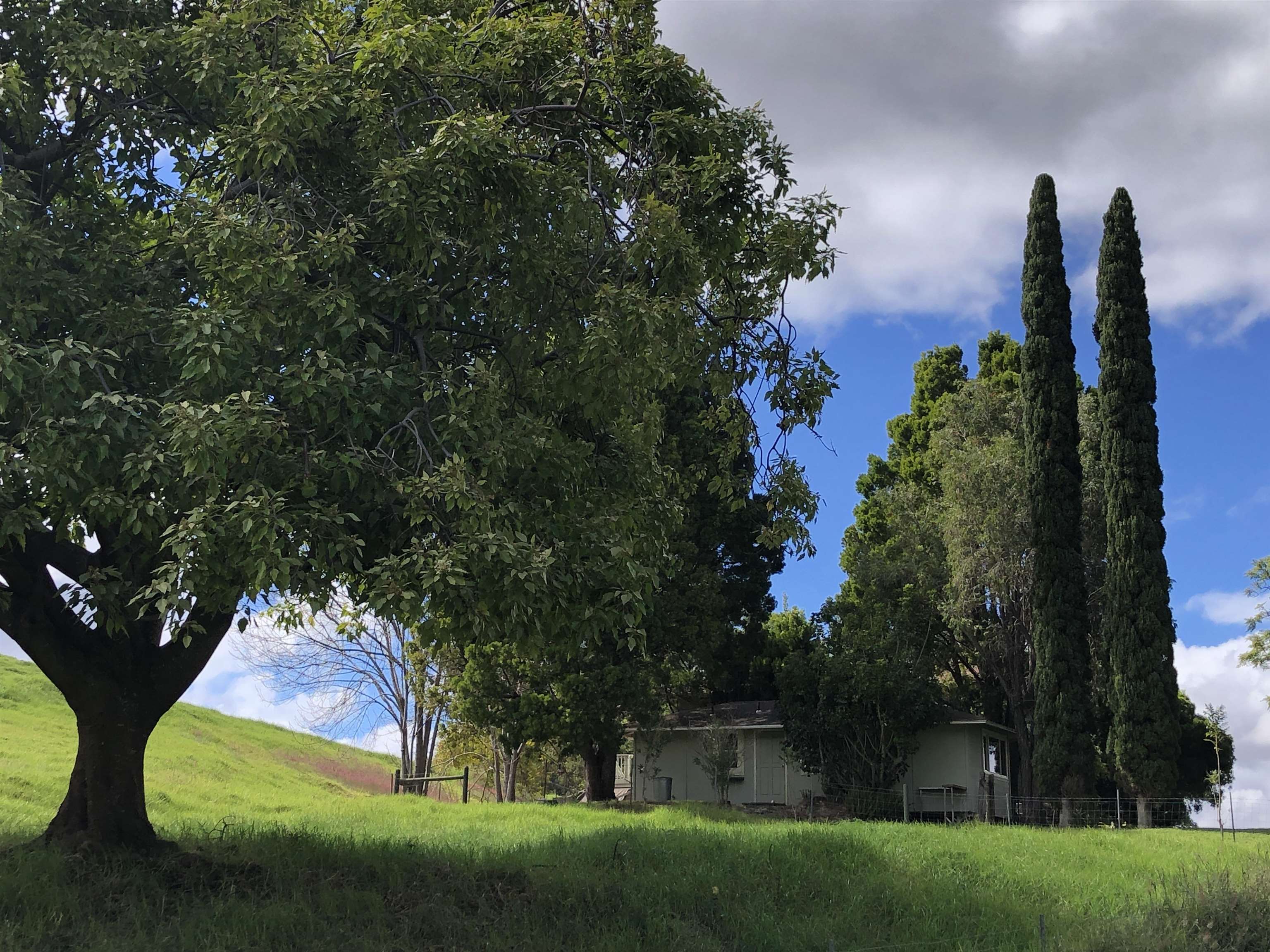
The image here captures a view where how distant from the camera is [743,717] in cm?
3438

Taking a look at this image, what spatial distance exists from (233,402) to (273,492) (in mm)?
788

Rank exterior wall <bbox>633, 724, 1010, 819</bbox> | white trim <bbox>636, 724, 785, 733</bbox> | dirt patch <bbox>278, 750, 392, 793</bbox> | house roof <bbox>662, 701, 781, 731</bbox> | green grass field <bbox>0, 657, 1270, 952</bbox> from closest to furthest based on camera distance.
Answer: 1. green grass field <bbox>0, 657, 1270, 952</bbox>
2. exterior wall <bbox>633, 724, 1010, 819</bbox>
3. white trim <bbox>636, 724, 785, 733</bbox>
4. house roof <bbox>662, 701, 781, 731</bbox>
5. dirt patch <bbox>278, 750, 392, 793</bbox>

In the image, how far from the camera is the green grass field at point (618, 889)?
9836 mm

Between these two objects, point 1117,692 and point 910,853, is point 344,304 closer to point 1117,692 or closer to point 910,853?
point 910,853

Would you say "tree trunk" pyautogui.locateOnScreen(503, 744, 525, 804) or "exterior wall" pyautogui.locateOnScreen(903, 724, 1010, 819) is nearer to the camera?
"exterior wall" pyautogui.locateOnScreen(903, 724, 1010, 819)

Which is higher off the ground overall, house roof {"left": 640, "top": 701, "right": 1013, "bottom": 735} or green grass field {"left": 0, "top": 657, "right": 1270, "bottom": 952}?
house roof {"left": 640, "top": 701, "right": 1013, "bottom": 735}

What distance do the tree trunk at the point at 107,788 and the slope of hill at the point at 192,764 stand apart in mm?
4194

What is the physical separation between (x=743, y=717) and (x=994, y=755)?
26.6ft

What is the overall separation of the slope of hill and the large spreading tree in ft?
30.6

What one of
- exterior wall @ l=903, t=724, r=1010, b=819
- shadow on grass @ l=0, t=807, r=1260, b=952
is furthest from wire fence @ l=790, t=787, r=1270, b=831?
shadow on grass @ l=0, t=807, r=1260, b=952

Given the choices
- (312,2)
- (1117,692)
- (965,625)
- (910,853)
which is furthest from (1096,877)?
(965,625)

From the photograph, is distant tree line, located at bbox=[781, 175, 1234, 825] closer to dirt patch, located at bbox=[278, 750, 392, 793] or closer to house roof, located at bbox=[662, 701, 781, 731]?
house roof, located at bbox=[662, 701, 781, 731]

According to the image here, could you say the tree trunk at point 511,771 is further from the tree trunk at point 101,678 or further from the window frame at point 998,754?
the tree trunk at point 101,678

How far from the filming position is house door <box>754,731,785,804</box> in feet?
110
